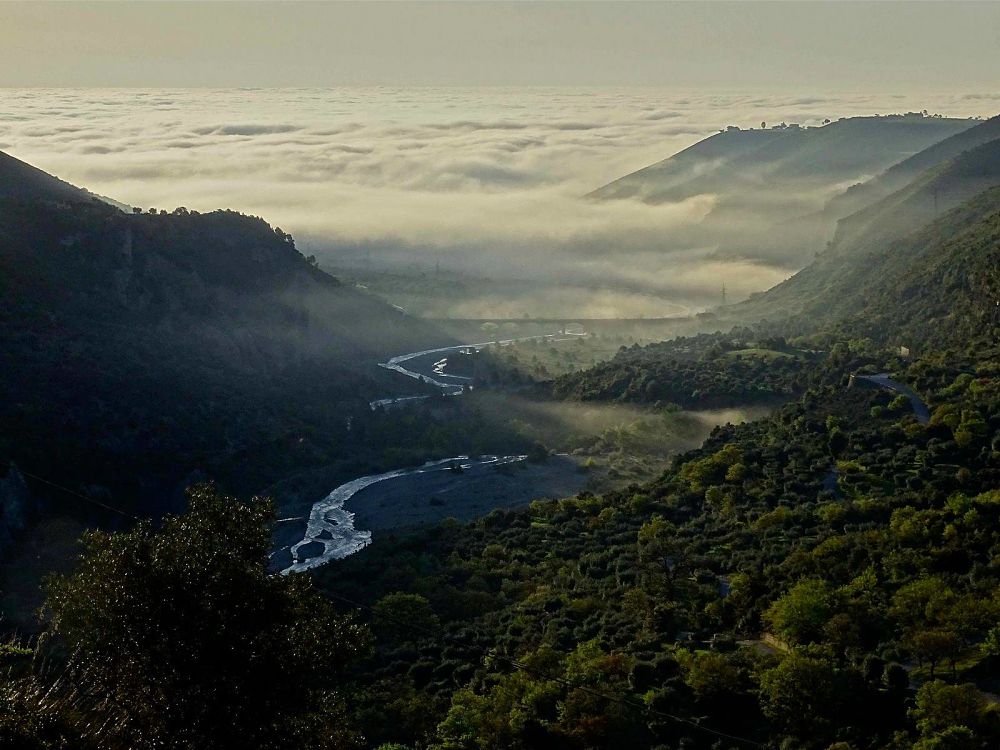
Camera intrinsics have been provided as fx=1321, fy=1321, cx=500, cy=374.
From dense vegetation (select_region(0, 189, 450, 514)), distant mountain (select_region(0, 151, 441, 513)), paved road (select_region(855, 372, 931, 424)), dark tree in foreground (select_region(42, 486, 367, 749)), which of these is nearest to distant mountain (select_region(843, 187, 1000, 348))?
paved road (select_region(855, 372, 931, 424))

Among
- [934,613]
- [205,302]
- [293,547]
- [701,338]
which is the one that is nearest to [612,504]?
[293,547]

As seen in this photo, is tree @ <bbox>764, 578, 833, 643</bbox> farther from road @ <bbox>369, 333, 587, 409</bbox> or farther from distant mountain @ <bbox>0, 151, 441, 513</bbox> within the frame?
road @ <bbox>369, 333, 587, 409</bbox>

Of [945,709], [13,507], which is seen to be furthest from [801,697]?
[13,507]

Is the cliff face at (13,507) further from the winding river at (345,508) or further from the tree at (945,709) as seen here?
the tree at (945,709)

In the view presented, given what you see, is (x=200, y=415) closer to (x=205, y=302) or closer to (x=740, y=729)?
(x=205, y=302)

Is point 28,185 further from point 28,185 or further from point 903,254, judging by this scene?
point 903,254

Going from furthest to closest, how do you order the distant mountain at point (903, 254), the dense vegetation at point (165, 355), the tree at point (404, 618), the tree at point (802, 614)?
the distant mountain at point (903, 254)
the dense vegetation at point (165, 355)
the tree at point (404, 618)
the tree at point (802, 614)

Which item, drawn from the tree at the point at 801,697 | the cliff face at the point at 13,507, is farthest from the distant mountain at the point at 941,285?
the cliff face at the point at 13,507
